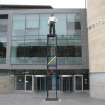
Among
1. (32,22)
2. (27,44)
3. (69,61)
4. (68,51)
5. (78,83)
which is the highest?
(32,22)

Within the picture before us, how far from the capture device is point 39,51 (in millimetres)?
38219

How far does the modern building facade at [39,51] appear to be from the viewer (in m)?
37.8

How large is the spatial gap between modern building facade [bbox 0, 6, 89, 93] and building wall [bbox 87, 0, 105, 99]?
7.50 m

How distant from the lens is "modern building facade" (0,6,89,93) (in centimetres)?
3781

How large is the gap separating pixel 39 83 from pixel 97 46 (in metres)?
12.2

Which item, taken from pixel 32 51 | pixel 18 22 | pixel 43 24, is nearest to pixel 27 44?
pixel 32 51

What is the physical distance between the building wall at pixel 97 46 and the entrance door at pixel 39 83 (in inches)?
384

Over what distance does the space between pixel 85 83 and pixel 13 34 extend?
10.5 m

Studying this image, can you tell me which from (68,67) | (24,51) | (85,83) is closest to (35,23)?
(24,51)

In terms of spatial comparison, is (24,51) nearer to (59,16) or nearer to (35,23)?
(35,23)

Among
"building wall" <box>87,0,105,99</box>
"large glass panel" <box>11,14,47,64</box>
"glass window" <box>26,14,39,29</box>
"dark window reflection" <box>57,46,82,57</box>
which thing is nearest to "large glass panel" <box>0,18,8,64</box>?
"large glass panel" <box>11,14,47,64</box>

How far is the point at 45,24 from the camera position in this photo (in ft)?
126

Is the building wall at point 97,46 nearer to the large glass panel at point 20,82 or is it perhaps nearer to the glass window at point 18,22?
the glass window at point 18,22

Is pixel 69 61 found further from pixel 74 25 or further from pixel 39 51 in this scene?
pixel 74 25
